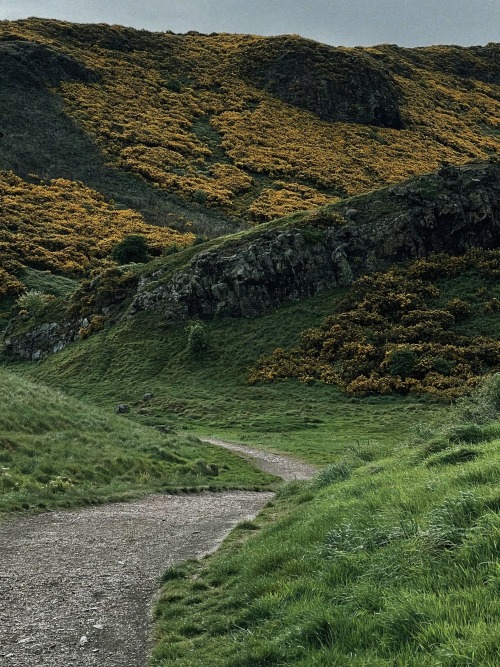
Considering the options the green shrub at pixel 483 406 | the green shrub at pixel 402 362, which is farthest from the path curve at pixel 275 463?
the green shrub at pixel 402 362

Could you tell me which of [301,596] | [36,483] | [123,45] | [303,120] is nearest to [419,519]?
[301,596]

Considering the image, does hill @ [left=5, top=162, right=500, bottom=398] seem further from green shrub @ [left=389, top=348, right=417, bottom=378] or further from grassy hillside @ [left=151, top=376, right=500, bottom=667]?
grassy hillside @ [left=151, top=376, right=500, bottom=667]

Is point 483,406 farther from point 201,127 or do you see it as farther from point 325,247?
point 201,127

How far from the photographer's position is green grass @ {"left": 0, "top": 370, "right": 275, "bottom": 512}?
1783 cm

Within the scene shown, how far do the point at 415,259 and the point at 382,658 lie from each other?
55426 millimetres

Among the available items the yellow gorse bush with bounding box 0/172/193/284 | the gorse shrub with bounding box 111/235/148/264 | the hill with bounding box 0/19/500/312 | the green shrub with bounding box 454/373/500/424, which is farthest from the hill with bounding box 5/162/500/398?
the green shrub with bounding box 454/373/500/424

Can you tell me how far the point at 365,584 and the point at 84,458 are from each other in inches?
657

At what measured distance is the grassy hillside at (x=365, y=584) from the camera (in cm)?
510

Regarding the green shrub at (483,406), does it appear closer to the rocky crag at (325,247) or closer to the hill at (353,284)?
the hill at (353,284)

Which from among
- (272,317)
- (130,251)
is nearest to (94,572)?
(272,317)

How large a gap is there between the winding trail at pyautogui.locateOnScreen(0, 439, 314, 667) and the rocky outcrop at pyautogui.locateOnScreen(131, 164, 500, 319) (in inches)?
1499

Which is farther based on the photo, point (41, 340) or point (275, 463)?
point (41, 340)

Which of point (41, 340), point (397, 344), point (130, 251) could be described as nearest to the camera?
point (397, 344)

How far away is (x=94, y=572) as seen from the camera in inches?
439
